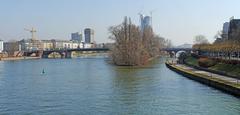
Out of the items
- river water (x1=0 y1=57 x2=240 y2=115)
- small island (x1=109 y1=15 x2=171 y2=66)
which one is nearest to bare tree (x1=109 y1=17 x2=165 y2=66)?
small island (x1=109 y1=15 x2=171 y2=66)

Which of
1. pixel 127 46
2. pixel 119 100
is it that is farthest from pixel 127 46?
pixel 119 100

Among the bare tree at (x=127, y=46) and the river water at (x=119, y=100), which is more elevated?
the bare tree at (x=127, y=46)

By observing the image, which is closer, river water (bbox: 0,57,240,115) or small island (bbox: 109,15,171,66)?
river water (bbox: 0,57,240,115)

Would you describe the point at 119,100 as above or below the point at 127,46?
below

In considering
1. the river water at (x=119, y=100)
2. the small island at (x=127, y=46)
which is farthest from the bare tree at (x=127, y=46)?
the river water at (x=119, y=100)

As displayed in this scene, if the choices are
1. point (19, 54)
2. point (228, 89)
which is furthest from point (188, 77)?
point (19, 54)

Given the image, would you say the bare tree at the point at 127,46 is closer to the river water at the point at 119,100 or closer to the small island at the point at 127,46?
the small island at the point at 127,46

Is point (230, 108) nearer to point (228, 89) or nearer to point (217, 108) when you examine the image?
point (217, 108)

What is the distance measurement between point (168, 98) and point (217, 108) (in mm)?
5696

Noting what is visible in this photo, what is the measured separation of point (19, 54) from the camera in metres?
196

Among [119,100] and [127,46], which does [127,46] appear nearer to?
[127,46]

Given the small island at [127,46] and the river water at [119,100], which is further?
the small island at [127,46]

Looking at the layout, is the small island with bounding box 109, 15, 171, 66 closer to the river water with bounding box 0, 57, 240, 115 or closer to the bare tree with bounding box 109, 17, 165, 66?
the bare tree with bounding box 109, 17, 165, 66

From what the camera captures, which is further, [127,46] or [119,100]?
[127,46]
